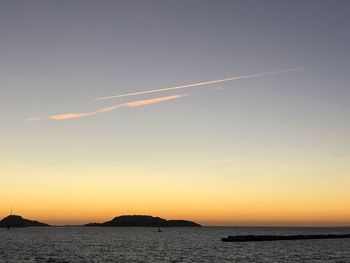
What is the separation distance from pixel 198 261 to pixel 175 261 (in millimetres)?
4087

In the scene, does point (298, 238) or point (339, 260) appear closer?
point (339, 260)

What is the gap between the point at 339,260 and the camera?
85000 millimetres

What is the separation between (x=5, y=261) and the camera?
244 feet

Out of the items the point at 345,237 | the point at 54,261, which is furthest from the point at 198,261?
the point at 345,237

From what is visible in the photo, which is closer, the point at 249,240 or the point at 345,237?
the point at 249,240

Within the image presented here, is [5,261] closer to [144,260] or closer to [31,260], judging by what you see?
[31,260]

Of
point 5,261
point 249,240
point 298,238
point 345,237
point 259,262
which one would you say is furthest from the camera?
point 345,237

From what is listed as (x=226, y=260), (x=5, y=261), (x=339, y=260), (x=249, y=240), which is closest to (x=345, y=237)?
(x=249, y=240)

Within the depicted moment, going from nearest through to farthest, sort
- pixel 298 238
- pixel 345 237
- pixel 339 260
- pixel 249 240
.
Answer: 1. pixel 339 260
2. pixel 249 240
3. pixel 298 238
4. pixel 345 237

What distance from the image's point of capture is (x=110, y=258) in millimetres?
85312

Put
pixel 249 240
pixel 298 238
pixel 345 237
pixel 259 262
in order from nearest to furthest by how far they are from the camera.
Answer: pixel 259 262
pixel 249 240
pixel 298 238
pixel 345 237

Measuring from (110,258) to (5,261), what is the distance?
19.3 metres

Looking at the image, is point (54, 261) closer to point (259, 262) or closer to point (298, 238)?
point (259, 262)

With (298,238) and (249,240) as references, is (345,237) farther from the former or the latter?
(249,240)
